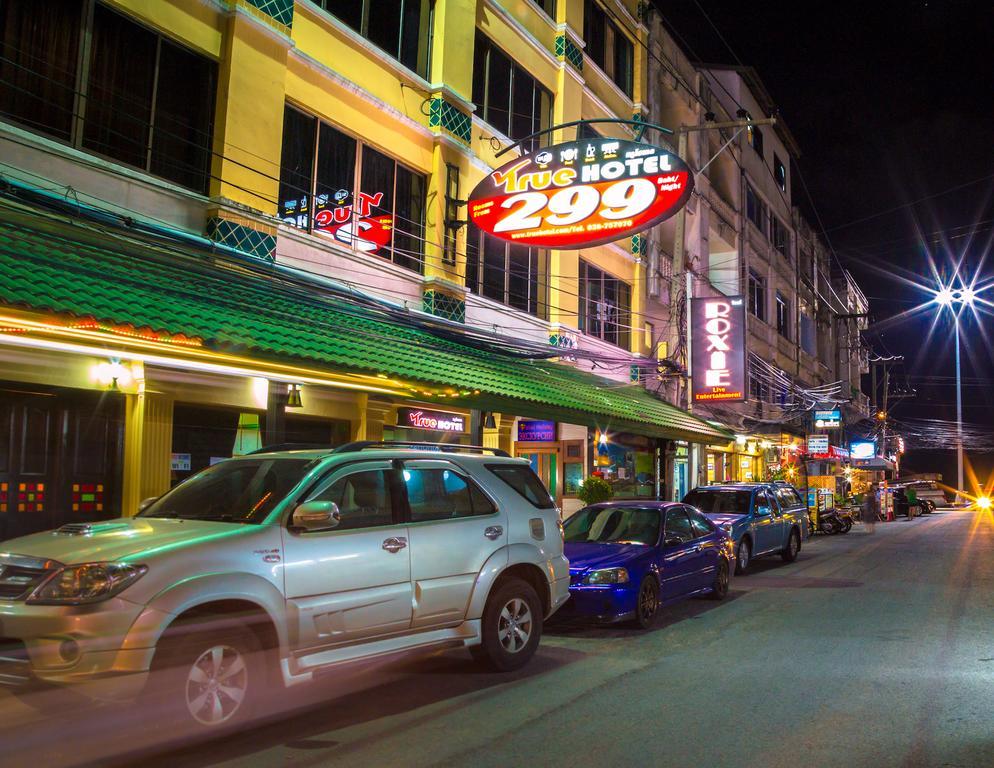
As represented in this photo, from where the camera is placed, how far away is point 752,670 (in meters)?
7.35

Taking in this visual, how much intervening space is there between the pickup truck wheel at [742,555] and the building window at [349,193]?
7.56 m

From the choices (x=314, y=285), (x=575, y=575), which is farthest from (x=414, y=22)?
(x=575, y=575)

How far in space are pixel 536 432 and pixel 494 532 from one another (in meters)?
10.4

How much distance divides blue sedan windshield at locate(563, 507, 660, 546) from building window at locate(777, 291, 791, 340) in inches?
1119

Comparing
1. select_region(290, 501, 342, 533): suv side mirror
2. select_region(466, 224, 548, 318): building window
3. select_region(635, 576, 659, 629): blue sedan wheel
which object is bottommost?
select_region(635, 576, 659, 629): blue sedan wheel

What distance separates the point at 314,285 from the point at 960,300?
3760 centimetres

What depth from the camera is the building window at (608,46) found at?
2134cm

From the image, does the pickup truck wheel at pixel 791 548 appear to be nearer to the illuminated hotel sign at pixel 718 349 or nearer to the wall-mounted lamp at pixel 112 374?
the illuminated hotel sign at pixel 718 349

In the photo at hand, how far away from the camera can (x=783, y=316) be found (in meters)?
38.7

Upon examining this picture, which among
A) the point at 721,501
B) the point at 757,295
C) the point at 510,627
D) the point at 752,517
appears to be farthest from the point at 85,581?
the point at 757,295

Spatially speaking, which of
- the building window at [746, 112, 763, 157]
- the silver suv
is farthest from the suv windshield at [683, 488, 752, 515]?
the building window at [746, 112, 763, 157]

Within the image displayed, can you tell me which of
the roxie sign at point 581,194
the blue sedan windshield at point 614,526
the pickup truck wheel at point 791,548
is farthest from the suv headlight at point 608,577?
the pickup truck wheel at point 791,548

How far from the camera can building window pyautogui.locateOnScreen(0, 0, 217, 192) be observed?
9211 mm

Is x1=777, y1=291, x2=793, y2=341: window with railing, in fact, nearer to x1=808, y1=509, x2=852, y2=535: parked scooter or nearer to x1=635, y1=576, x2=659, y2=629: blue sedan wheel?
x1=808, y1=509, x2=852, y2=535: parked scooter
